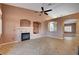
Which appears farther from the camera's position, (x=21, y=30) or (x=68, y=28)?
(x=21, y=30)

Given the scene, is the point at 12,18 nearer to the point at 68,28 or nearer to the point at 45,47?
the point at 45,47

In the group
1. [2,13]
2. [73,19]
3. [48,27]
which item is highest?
[2,13]

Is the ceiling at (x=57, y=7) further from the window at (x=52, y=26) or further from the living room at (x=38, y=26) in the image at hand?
the window at (x=52, y=26)

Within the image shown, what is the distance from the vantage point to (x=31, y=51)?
2.59m

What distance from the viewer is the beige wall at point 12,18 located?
8.81 feet

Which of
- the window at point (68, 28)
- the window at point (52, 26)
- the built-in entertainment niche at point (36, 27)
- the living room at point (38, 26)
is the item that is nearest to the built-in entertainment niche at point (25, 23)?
the living room at point (38, 26)

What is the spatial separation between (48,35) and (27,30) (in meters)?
0.63

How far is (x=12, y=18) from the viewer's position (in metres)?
2.76

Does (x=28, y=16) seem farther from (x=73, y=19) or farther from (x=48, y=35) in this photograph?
(x=73, y=19)

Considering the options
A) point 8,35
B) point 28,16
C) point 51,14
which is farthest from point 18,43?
point 51,14

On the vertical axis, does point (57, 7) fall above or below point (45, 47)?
above

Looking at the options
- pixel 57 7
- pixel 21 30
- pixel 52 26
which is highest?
pixel 57 7

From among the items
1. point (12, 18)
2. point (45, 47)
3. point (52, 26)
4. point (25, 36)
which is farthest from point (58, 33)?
point (12, 18)

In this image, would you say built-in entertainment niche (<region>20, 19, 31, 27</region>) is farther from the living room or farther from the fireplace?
the fireplace
